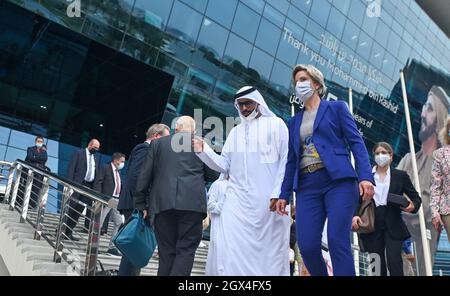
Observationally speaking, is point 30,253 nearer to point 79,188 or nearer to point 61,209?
point 61,209

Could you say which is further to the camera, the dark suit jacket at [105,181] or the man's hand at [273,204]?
the dark suit jacket at [105,181]

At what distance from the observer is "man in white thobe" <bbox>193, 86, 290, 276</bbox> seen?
3486 millimetres

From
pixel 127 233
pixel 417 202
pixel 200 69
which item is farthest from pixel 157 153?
pixel 200 69

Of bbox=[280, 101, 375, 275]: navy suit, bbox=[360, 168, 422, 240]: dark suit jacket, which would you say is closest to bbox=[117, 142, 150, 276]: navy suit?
bbox=[280, 101, 375, 275]: navy suit

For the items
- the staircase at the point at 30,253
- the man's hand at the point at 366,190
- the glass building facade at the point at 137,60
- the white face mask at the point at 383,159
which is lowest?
the staircase at the point at 30,253

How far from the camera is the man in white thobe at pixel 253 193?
3.49m

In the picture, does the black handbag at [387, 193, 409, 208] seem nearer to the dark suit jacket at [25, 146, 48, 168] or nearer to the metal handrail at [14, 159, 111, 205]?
the metal handrail at [14, 159, 111, 205]

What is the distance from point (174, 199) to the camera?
3838 mm

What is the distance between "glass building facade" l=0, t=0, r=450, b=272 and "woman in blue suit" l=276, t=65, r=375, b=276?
13335mm

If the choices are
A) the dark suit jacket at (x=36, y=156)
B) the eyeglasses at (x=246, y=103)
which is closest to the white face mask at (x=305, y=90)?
the eyeglasses at (x=246, y=103)

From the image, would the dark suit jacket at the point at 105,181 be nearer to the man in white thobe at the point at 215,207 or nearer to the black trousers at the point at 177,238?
the man in white thobe at the point at 215,207

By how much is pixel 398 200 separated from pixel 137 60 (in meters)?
13.8

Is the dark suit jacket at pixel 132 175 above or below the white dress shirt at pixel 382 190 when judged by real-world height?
below
